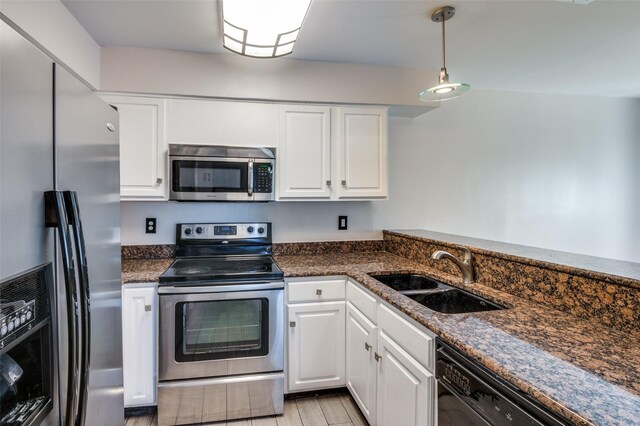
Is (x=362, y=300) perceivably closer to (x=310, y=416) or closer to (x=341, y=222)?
(x=310, y=416)

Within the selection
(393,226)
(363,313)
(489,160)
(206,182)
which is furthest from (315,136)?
(489,160)

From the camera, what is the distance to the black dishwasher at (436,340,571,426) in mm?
851

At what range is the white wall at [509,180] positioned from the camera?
295cm

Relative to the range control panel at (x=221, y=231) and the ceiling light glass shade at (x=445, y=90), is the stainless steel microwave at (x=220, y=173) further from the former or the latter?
the ceiling light glass shade at (x=445, y=90)

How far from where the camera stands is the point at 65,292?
790 mm

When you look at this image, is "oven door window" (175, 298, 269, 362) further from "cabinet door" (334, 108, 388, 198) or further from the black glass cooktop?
"cabinet door" (334, 108, 388, 198)

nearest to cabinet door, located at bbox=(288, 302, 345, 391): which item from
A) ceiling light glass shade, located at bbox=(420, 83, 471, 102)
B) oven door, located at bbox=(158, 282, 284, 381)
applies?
oven door, located at bbox=(158, 282, 284, 381)

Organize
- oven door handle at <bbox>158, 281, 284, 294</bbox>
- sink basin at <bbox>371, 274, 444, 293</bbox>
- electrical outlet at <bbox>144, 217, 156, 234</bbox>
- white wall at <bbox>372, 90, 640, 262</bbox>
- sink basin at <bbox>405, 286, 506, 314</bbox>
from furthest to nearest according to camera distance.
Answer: white wall at <bbox>372, 90, 640, 262</bbox> → electrical outlet at <bbox>144, 217, 156, 234</bbox> → sink basin at <bbox>371, 274, 444, 293</bbox> → oven door handle at <bbox>158, 281, 284, 294</bbox> → sink basin at <bbox>405, 286, 506, 314</bbox>

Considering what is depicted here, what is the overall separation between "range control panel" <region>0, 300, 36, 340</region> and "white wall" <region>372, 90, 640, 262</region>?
2.51 metres

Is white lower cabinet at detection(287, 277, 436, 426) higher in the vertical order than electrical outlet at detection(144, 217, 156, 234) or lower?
lower

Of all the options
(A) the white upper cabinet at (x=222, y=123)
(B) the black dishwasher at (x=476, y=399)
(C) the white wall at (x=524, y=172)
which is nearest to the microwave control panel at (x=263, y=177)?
(A) the white upper cabinet at (x=222, y=123)

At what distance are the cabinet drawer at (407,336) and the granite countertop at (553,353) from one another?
0.07m

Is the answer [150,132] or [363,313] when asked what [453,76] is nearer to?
[363,313]

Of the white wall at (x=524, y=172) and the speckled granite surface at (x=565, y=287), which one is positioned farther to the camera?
the white wall at (x=524, y=172)
